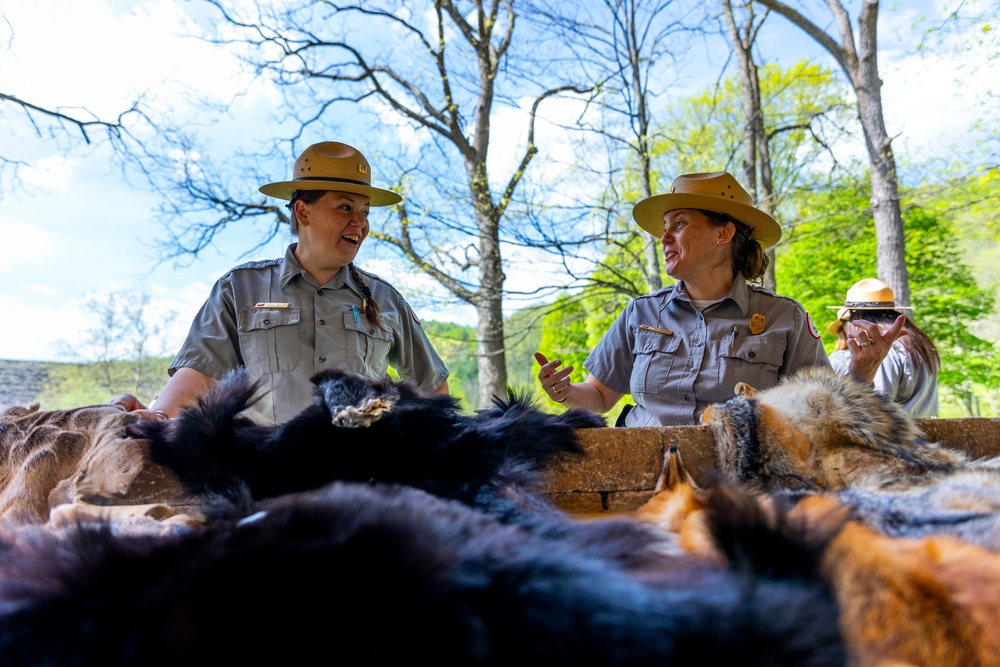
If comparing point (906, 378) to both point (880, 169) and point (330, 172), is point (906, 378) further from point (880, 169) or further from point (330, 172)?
point (880, 169)

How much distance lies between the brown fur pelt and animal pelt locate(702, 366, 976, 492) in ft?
3.79

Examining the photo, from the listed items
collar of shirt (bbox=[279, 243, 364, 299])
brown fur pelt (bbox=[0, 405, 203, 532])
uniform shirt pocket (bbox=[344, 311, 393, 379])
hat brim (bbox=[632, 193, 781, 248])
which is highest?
hat brim (bbox=[632, 193, 781, 248])

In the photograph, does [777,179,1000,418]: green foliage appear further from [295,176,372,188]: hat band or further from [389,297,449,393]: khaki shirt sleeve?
[295,176,372,188]: hat band

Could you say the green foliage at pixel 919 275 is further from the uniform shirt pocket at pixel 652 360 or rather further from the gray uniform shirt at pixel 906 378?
the uniform shirt pocket at pixel 652 360

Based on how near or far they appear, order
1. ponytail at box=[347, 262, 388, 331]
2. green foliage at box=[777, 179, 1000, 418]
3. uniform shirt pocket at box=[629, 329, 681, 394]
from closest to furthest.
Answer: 1. uniform shirt pocket at box=[629, 329, 681, 394]
2. ponytail at box=[347, 262, 388, 331]
3. green foliage at box=[777, 179, 1000, 418]

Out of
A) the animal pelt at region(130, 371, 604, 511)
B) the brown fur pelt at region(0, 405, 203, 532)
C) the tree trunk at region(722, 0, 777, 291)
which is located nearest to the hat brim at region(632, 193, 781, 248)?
the animal pelt at region(130, 371, 604, 511)

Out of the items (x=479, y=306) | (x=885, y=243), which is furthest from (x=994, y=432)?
(x=479, y=306)

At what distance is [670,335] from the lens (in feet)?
11.2

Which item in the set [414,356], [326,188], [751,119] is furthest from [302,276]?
[751,119]

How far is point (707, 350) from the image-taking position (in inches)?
127

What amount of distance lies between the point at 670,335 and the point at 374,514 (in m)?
2.87

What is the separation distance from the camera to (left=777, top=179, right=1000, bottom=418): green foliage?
13.5 meters

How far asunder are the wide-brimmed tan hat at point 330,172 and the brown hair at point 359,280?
0.04 metres

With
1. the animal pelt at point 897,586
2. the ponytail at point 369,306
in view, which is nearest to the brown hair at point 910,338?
the ponytail at point 369,306
